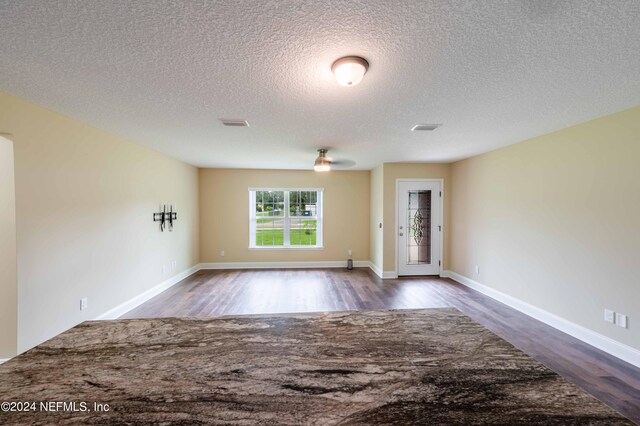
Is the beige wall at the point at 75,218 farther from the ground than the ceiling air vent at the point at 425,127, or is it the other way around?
the ceiling air vent at the point at 425,127

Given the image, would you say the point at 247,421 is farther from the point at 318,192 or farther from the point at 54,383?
the point at 318,192

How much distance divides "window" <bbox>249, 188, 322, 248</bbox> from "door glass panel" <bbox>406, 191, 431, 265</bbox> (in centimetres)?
214

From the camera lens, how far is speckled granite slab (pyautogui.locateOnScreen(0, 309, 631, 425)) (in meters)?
0.59

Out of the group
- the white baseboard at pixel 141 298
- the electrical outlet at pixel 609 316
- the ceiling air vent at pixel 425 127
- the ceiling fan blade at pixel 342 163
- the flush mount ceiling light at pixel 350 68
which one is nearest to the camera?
the flush mount ceiling light at pixel 350 68

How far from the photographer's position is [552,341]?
2.92m

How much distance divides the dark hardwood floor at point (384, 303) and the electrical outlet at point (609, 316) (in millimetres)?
344

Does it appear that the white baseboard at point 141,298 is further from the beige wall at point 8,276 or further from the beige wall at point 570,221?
the beige wall at point 570,221

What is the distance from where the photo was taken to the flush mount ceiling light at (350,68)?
5.69ft

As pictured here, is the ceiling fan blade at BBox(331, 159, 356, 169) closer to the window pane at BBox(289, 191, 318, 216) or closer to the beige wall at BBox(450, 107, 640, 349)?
the window pane at BBox(289, 191, 318, 216)

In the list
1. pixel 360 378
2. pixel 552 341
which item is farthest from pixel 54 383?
pixel 552 341

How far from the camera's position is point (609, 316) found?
107 inches

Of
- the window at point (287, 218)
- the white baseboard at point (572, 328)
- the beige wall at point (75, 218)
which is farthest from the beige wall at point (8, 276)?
the white baseboard at point (572, 328)

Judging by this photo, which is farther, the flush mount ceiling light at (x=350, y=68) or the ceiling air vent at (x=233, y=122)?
the ceiling air vent at (x=233, y=122)

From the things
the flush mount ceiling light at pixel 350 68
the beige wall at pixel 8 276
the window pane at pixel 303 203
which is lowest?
the beige wall at pixel 8 276
